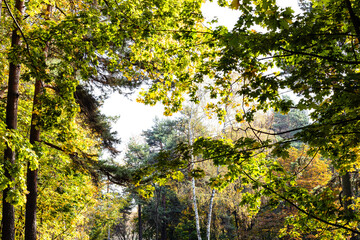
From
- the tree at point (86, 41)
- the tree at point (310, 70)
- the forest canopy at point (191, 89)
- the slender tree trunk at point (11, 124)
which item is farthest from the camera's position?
the slender tree trunk at point (11, 124)

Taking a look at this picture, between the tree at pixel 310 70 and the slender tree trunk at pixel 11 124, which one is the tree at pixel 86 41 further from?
the tree at pixel 310 70

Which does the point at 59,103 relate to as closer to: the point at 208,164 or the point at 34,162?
the point at 34,162

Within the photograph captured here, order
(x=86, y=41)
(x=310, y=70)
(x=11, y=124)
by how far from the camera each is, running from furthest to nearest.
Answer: (x=11, y=124)
(x=86, y=41)
(x=310, y=70)

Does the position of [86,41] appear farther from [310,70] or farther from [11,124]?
[310,70]

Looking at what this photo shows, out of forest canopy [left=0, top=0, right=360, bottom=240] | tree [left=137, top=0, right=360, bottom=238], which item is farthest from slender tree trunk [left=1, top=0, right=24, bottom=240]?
tree [left=137, top=0, right=360, bottom=238]

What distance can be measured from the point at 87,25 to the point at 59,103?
143cm

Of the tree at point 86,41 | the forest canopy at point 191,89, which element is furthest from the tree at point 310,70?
the tree at point 86,41

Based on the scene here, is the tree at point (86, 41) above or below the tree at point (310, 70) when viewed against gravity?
above

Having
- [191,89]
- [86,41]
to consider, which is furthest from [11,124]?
[191,89]

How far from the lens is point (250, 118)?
121 inches

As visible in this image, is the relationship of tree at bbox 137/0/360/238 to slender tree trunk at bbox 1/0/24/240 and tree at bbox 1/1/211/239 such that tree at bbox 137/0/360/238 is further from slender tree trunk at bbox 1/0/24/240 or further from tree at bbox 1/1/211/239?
slender tree trunk at bbox 1/0/24/240

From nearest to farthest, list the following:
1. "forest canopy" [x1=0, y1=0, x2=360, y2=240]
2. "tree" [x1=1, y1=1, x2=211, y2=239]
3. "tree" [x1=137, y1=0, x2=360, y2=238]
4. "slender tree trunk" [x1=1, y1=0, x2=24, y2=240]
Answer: "tree" [x1=137, y1=0, x2=360, y2=238] < "forest canopy" [x1=0, y1=0, x2=360, y2=240] < "tree" [x1=1, y1=1, x2=211, y2=239] < "slender tree trunk" [x1=1, y1=0, x2=24, y2=240]

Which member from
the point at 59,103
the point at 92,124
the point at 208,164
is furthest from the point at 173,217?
the point at 59,103

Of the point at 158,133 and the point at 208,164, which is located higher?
the point at 158,133
